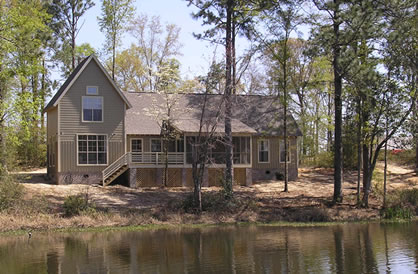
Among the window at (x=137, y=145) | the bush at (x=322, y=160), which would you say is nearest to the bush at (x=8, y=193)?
the window at (x=137, y=145)

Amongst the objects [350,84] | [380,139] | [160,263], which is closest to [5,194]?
[160,263]

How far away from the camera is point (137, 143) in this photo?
116ft

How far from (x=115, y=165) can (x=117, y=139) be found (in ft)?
5.52

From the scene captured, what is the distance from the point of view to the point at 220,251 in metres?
17.1

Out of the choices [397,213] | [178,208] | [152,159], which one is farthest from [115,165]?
[397,213]

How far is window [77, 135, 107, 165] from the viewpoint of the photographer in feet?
107

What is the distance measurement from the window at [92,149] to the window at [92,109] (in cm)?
110

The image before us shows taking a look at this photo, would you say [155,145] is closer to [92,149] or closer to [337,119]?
[92,149]

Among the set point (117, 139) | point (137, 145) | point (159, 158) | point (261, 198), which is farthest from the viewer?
point (137, 145)

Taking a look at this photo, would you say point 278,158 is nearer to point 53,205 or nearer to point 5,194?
point 53,205

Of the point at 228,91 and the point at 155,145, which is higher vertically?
the point at 228,91

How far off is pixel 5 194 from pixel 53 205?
9.65 feet

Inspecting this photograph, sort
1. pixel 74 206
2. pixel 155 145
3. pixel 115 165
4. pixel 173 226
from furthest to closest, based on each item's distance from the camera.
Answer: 1. pixel 155 145
2. pixel 115 165
3. pixel 74 206
4. pixel 173 226

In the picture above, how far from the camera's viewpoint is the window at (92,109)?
32.9 meters
